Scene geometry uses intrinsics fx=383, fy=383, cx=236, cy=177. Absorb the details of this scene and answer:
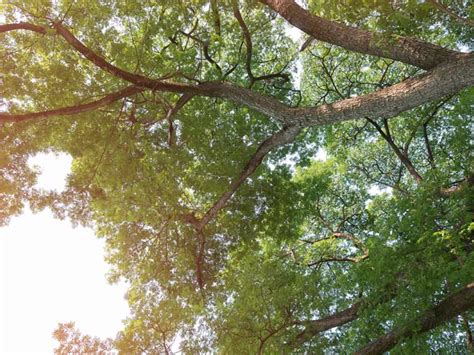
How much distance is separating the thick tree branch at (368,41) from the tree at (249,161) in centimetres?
3

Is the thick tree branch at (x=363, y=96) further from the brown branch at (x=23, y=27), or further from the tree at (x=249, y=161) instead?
the brown branch at (x=23, y=27)

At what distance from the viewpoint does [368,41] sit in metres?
6.41

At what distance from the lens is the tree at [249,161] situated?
690 centimetres

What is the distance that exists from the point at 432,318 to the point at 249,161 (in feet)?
16.4

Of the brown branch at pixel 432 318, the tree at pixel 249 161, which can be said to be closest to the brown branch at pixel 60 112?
the tree at pixel 249 161

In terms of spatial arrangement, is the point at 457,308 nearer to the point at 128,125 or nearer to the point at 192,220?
the point at 192,220

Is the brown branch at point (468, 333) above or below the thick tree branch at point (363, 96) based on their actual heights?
below

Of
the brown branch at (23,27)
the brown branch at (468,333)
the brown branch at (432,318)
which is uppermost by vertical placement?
the brown branch at (23,27)

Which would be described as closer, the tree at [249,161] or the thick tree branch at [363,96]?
the thick tree branch at [363,96]

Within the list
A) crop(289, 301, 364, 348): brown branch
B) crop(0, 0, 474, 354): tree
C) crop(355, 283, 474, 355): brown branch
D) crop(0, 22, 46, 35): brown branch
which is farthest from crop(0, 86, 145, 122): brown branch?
crop(355, 283, 474, 355): brown branch

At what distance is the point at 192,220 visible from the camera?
977 centimetres

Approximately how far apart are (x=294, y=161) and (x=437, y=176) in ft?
17.4

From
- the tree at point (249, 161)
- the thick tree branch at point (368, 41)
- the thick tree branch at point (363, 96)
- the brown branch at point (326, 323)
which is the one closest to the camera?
the thick tree branch at point (363, 96)

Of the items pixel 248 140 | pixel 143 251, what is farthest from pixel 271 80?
pixel 143 251
